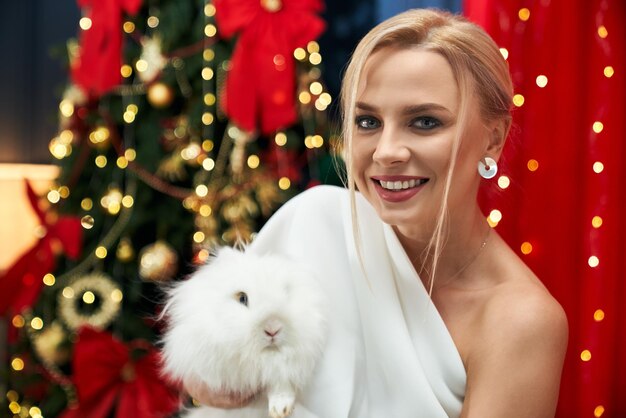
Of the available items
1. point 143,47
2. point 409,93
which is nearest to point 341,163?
point 143,47

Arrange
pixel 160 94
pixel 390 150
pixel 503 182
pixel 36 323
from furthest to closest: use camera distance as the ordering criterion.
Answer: pixel 36 323 < pixel 160 94 < pixel 503 182 < pixel 390 150

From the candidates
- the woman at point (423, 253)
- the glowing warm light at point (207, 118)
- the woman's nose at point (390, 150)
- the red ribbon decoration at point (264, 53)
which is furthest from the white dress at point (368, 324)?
the glowing warm light at point (207, 118)

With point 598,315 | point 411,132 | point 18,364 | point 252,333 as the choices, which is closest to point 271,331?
point 252,333

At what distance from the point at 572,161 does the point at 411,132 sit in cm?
67

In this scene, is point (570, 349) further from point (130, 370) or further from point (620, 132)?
point (130, 370)

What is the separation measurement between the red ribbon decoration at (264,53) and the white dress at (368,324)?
1039 millimetres

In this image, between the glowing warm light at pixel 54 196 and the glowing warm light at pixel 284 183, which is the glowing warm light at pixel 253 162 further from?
the glowing warm light at pixel 54 196

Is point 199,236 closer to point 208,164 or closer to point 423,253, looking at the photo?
point 208,164

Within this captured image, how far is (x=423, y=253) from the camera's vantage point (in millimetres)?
1498

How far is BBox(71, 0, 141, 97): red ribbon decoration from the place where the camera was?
8.45ft

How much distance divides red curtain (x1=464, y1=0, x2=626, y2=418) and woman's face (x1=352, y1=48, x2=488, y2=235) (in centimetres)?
51

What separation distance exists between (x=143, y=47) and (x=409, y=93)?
1546 mm

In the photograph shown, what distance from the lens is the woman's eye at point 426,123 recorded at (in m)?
1.29

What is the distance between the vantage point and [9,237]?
11.1ft
